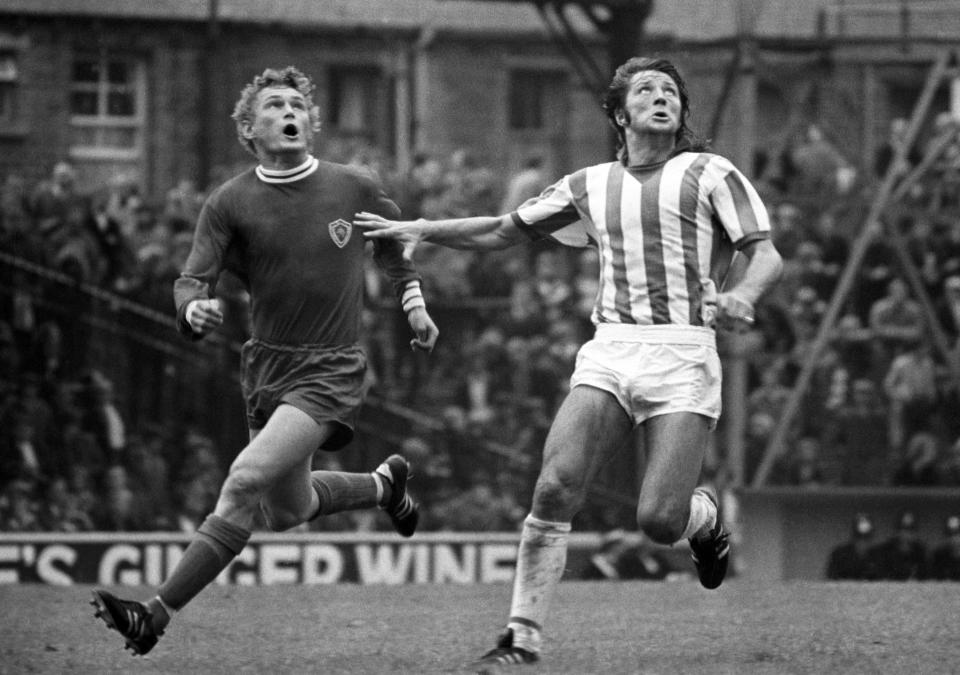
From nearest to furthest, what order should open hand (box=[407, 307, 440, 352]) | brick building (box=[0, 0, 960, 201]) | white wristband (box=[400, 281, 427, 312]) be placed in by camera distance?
open hand (box=[407, 307, 440, 352]) → white wristband (box=[400, 281, 427, 312]) → brick building (box=[0, 0, 960, 201])

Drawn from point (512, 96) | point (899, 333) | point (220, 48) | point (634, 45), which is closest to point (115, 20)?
point (220, 48)

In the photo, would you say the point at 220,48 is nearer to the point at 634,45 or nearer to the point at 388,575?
the point at 634,45

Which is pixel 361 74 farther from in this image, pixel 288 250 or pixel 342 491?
pixel 288 250

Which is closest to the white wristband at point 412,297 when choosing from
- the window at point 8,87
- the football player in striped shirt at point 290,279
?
the football player in striped shirt at point 290,279

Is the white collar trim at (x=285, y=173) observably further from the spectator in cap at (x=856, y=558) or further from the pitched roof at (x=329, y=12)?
the pitched roof at (x=329, y=12)

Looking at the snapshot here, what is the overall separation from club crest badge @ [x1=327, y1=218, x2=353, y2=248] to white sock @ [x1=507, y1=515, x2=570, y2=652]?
150cm

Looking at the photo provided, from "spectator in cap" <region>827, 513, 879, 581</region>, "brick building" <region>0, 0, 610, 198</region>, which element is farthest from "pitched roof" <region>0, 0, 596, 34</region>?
"spectator in cap" <region>827, 513, 879, 581</region>

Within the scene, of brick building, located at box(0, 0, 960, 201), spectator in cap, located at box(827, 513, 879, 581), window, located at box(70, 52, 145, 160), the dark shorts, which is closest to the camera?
the dark shorts

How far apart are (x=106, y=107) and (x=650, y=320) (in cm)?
2132

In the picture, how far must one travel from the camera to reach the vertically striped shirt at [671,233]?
7707 millimetres

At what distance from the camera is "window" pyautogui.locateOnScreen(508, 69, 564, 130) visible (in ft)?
101

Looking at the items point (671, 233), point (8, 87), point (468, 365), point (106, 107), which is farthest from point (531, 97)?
point (671, 233)

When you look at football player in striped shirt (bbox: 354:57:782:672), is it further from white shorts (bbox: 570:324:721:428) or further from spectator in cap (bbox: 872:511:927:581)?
spectator in cap (bbox: 872:511:927:581)

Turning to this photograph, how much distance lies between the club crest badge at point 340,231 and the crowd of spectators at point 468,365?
28.8 ft
